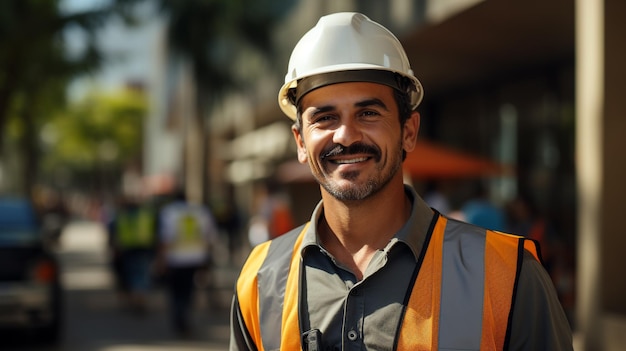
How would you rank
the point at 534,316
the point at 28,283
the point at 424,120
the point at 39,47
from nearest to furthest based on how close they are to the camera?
the point at 534,316 < the point at 28,283 < the point at 39,47 < the point at 424,120

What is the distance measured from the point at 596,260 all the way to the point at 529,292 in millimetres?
6955

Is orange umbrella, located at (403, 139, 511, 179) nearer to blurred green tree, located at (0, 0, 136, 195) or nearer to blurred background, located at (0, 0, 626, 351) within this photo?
blurred background, located at (0, 0, 626, 351)

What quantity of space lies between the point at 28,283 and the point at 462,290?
8855mm

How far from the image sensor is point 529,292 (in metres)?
2.18

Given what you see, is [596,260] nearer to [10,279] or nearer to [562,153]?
[10,279]

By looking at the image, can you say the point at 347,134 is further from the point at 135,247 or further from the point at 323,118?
the point at 135,247

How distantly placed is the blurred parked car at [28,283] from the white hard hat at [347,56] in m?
8.35

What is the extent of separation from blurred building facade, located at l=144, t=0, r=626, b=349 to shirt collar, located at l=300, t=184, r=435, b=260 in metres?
6.66

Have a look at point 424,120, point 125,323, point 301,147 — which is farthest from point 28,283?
point 424,120

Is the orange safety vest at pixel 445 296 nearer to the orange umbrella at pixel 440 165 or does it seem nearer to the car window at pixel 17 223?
the car window at pixel 17 223

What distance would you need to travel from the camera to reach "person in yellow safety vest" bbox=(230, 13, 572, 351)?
86.4 inches

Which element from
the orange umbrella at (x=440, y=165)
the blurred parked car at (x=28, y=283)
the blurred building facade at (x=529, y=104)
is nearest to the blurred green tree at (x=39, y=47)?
the blurred building facade at (x=529, y=104)

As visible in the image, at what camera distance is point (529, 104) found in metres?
17.5

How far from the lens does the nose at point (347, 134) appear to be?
241 centimetres
